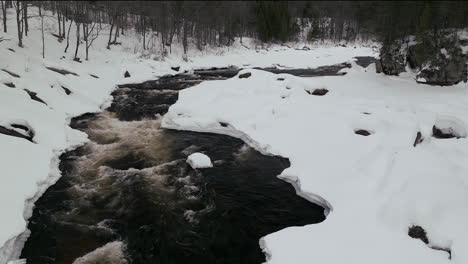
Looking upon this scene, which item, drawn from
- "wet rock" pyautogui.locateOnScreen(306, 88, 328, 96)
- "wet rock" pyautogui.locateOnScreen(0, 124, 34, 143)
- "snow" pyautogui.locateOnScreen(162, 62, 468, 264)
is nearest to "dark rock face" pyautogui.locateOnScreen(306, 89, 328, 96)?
"wet rock" pyautogui.locateOnScreen(306, 88, 328, 96)

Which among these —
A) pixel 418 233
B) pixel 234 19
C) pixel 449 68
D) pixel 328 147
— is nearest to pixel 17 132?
pixel 328 147

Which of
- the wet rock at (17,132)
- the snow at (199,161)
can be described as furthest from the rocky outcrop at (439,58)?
the wet rock at (17,132)

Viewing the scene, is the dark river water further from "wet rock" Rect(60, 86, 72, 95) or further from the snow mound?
"wet rock" Rect(60, 86, 72, 95)

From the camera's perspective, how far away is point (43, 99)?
51.0 ft

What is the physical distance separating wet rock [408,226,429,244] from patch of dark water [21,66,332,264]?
1.91 m

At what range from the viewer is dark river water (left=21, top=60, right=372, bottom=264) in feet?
23.6

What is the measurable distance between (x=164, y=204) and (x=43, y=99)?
31.9 feet

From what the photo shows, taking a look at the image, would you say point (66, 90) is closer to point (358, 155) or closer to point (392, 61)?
point (358, 155)

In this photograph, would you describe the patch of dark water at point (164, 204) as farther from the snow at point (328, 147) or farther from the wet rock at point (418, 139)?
the wet rock at point (418, 139)

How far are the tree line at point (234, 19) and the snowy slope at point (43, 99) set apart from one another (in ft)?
6.23

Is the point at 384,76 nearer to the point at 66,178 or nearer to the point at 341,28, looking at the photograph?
the point at 66,178

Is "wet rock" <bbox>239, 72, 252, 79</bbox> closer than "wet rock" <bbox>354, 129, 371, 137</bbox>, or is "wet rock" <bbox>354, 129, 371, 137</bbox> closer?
"wet rock" <bbox>354, 129, 371, 137</bbox>

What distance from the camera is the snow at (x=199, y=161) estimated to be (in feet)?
36.7

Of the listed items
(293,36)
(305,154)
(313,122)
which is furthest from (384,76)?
(293,36)
